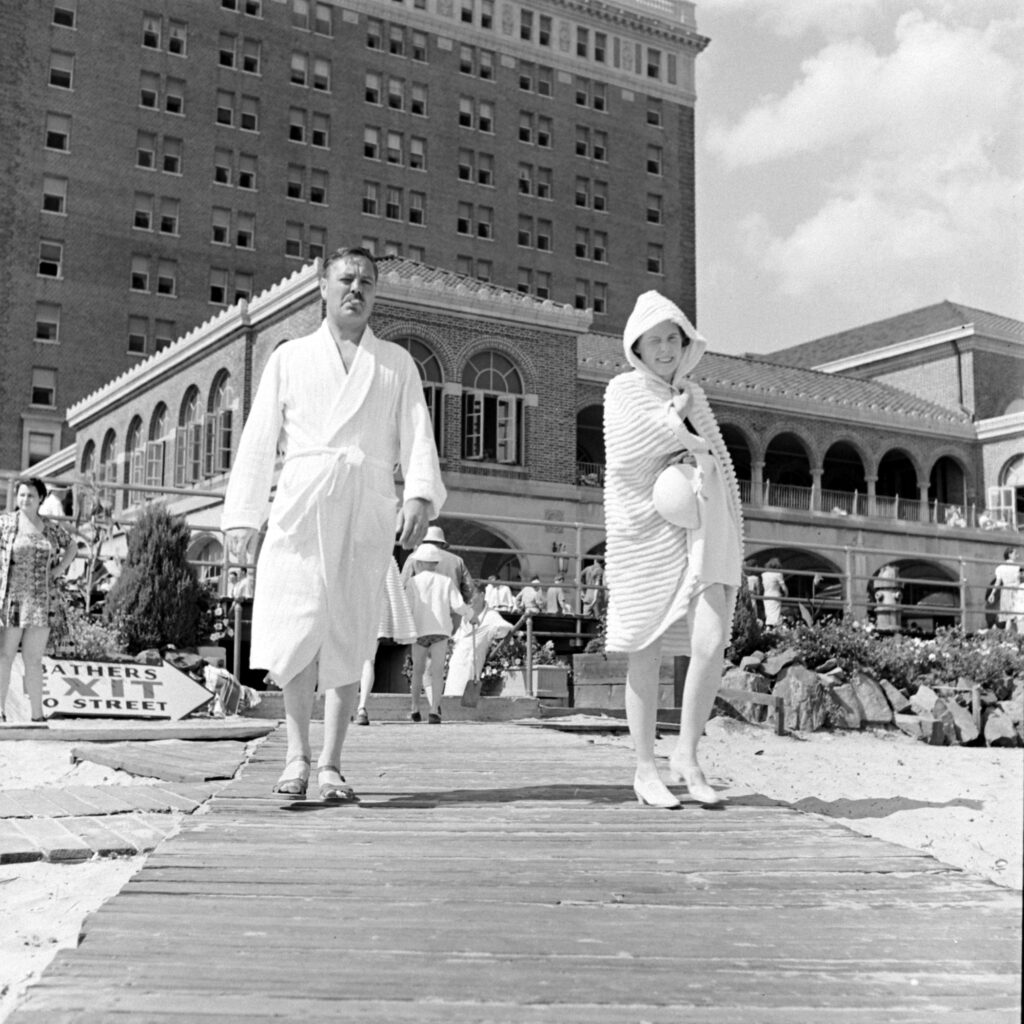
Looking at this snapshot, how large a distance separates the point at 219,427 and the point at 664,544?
A: 98.9 feet

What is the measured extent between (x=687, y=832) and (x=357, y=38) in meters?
59.1

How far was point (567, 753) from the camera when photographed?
693 centimetres

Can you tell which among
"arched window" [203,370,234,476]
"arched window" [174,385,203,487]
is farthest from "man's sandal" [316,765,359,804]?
"arched window" [174,385,203,487]

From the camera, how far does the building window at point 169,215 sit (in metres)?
53.6

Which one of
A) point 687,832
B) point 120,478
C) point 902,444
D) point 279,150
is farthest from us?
point 279,150

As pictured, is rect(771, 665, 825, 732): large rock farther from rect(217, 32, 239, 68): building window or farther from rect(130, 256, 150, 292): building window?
rect(217, 32, 239, 68): building window

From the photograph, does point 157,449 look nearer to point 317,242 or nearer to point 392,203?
point 317,242

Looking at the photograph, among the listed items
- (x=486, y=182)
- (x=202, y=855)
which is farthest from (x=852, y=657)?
(x=486, y=182)

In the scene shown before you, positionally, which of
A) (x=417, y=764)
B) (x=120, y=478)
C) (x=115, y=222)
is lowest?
(x=417, y=764)

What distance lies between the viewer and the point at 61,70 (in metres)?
52.0

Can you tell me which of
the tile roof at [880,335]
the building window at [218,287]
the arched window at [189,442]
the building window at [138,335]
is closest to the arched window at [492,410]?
the arched window at [189,442]

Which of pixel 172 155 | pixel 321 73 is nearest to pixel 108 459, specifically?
pixel 172 155

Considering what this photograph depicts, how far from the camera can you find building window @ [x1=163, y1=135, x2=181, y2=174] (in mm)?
53969

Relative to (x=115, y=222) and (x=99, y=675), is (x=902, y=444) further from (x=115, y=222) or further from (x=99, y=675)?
(x=99, y=675)
